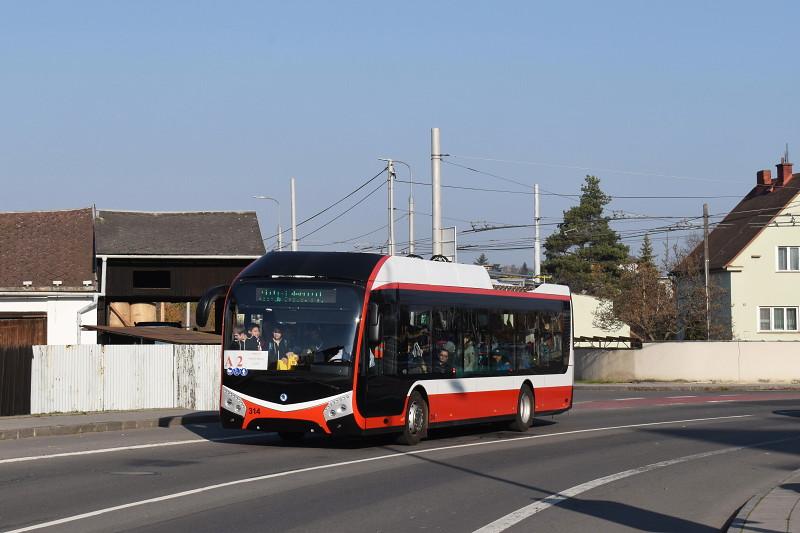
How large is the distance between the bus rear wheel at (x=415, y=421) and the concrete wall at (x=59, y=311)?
22.2 meters

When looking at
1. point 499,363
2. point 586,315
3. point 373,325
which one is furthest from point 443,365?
point 586,315

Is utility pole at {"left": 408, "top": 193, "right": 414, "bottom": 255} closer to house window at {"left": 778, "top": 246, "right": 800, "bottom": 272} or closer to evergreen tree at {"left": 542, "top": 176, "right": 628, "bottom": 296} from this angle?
house window at {"left": 778, "top": 246, "right": 800, "bottom": 272}

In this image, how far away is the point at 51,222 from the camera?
45.0 m

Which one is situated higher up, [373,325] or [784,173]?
[784,173]

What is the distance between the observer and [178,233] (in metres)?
44.4

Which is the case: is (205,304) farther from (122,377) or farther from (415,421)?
(122,377)

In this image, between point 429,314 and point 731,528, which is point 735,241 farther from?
point 731,528

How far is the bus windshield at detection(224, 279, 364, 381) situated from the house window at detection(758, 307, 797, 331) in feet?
160

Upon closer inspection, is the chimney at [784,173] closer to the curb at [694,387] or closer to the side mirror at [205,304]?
the curb at [694,387]

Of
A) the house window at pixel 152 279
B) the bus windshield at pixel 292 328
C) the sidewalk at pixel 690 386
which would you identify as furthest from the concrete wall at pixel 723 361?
the bus windshield at pixel 292 328

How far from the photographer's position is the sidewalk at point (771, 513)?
411 inches

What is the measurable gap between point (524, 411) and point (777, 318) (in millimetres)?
42721

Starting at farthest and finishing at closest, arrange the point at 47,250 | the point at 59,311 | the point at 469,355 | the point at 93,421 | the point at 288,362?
the point at 47,250 → the point at 59,311 → the point at 93,421 → the point at 469,355 → the point at 288,362

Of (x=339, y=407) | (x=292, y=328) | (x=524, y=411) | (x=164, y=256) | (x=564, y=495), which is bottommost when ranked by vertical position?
(x=564, y=495)
